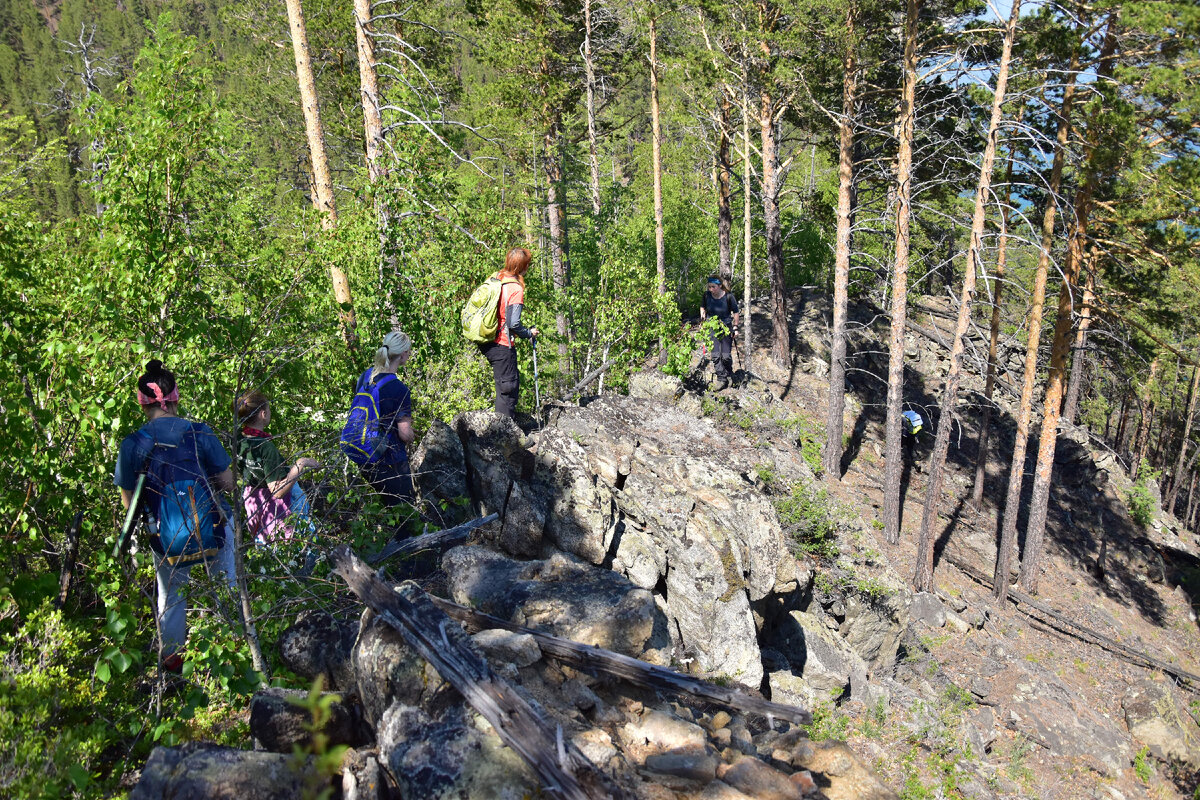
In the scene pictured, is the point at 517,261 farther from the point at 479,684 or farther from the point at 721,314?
the point at 721,314

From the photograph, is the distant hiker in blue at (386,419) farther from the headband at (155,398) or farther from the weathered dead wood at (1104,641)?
the weathered dead wood at (1104,641)

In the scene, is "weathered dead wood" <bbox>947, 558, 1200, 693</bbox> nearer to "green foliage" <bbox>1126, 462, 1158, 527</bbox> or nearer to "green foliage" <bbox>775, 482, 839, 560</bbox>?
"green foliage" <bbox>1126, 462, 1158, 527</bbox>

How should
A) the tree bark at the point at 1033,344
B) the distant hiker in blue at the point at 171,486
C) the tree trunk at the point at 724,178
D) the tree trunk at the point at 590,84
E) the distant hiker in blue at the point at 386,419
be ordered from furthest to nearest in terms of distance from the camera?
the tree trunk at the point at 724,178, the tree trunk at the point at 590,84, the tree bark at the point at 1033,344, the distant hiker in blue at the point at 386,419, the distant hiker in blue at the point at 171,486

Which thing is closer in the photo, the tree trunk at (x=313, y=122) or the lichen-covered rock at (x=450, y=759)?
the lichen-covered rock at (x=450, y=759)

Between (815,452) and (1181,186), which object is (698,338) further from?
(1181,186)

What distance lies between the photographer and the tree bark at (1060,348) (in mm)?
12109

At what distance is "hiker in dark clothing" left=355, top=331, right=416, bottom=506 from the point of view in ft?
16.3

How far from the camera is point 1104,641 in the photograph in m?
14.4

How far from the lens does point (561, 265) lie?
717 inches

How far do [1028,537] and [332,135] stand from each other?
1944 cm

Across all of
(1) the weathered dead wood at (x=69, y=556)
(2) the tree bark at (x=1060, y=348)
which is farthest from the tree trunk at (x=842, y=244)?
(1) the weathered dead wood at (x=69, y=556)

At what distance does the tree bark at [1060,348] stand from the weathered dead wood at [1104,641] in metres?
0.44

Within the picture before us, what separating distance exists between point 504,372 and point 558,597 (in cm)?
286

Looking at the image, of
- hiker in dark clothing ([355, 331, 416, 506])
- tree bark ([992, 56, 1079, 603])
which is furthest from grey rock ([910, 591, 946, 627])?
hiker in dark clothing ([355, 331, 416, 506])
